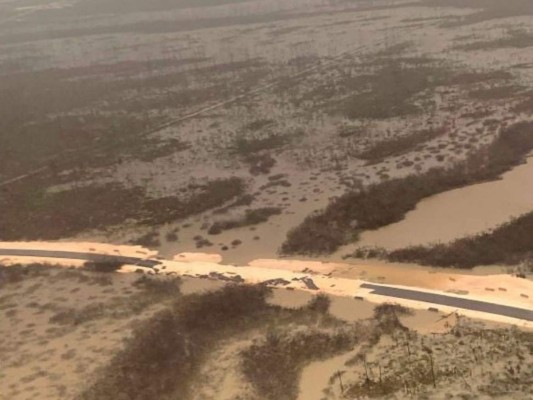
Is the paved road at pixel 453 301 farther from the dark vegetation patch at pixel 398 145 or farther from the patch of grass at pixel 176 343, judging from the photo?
the dark vegetation patch at pixel 398 145

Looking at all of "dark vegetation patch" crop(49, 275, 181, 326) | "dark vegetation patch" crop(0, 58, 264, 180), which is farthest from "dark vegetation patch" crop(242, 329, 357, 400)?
→ "dark vegetation patch" crop(0, 58, 264, 180)

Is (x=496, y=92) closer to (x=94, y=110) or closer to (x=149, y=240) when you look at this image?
(x=149, y=240)

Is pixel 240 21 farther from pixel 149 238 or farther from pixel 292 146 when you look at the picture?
pixel 149 238

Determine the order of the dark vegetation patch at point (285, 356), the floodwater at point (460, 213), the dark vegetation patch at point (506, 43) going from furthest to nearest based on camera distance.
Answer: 1. the dark vegetation patch at point (506, 43)
2. the floodwater at point (460, 213)
3. the dark vegetation patch at point (285, 356)

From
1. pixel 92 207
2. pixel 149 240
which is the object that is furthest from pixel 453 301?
pixel 92 207

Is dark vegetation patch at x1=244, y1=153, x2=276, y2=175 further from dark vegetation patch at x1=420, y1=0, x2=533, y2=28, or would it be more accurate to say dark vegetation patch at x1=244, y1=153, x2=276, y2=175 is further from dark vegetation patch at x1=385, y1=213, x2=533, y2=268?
dark vegetation patch at x1=420, y1=0, x2=533, y2=28

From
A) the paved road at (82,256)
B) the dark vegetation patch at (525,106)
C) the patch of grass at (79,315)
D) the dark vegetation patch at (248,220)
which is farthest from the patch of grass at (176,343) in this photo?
the dark vegetation patch at (525,106)
